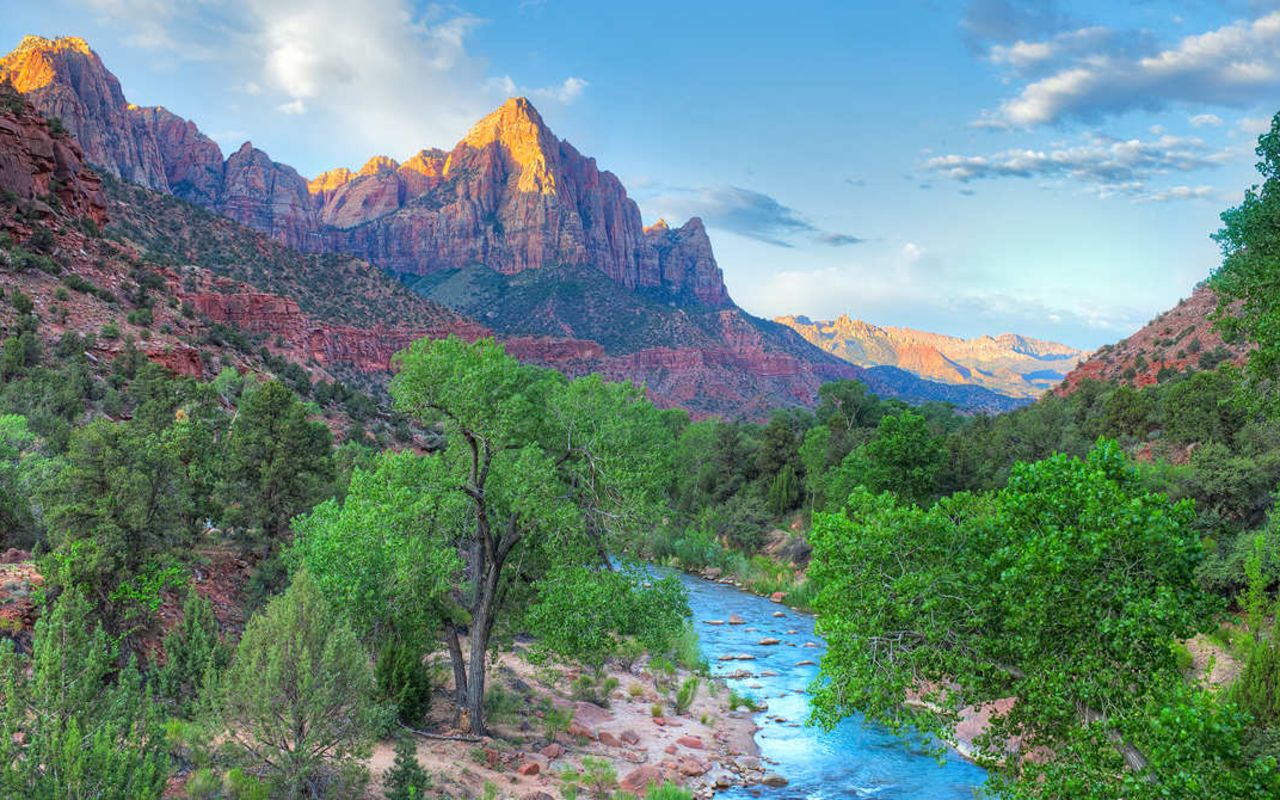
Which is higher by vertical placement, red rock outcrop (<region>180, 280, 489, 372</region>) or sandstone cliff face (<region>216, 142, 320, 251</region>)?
sandstone cliff face (<region>216, 142, 320, 251</region>)

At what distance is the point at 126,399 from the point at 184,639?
23122mm

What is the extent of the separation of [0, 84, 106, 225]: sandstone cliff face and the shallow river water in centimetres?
4687

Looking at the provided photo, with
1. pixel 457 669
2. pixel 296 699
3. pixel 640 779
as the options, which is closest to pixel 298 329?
pixel 457 669

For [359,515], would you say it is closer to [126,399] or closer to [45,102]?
[126,399]

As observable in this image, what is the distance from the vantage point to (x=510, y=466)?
16.3 m

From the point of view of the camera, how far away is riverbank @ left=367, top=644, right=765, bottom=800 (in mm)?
15312

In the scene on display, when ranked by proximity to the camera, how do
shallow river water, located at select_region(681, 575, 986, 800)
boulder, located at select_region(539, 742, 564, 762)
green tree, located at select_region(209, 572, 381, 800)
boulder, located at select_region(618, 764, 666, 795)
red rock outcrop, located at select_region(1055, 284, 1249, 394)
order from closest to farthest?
green tree, located at select_region(209, 572, 381, 800) → boulder, located at select_region(618, 764, 666, 795) → boulder, located at select_region(539, 742, 564, 762) → shallow river water, located at select_region(681, 575, 986, 800) → red rock outcrop, located at select_region(1055, 284, 1249, 394)

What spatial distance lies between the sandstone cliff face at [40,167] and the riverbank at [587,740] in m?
41.6

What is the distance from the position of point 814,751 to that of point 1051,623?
13.8 m

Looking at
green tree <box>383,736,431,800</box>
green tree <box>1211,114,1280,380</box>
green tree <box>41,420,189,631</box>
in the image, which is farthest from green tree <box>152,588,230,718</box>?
green tree <box>1211,114,1280,380</box>

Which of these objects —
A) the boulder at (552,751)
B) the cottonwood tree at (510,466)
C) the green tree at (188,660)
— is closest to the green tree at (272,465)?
the green tree at (188,660)

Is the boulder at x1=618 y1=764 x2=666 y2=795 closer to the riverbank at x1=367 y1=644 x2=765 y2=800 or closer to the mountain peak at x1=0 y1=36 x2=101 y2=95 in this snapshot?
the riverbank at x1=367 y1=644 x2=765 y2=800

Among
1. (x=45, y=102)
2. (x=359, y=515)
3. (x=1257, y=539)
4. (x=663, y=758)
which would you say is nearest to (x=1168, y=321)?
(x=1257, y=539)

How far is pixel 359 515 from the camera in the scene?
621 inches
